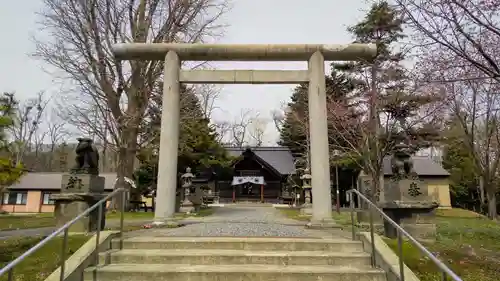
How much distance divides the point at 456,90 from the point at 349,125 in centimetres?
478

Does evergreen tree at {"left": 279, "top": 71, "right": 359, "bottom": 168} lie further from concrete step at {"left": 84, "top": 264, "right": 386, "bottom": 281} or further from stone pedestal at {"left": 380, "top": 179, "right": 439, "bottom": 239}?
concrete step at {"left": 84, "top": 264, "right": 386, "bottom": 281}

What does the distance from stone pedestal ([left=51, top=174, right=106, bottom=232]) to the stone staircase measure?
2136 millimetres

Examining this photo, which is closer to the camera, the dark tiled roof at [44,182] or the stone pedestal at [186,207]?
the stone pedestal at [186,207]

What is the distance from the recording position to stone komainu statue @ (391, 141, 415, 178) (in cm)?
694

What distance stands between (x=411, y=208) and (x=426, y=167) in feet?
105

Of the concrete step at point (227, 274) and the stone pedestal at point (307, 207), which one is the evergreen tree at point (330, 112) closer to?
the stone pedestal at point (307, 207)

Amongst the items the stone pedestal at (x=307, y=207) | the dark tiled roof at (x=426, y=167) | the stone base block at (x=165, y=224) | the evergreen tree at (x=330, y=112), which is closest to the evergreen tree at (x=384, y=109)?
the evergreen tree at (x=330, y=112)

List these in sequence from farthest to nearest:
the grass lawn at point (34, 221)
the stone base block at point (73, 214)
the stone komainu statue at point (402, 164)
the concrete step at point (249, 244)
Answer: the grass lawn at point (34, 221)
the stone komainu statue at point (402, 164)
the stone base block at point (73, 214)
the concrete step at point (249, 244)

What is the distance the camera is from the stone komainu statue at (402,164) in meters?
6.94

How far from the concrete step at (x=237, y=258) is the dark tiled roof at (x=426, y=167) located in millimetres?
29027

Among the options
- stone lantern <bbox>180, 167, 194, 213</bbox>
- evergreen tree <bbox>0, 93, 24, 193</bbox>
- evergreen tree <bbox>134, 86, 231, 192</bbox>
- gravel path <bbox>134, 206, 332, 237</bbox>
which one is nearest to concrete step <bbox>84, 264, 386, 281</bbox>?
gravel path <bbox>134, 206, 332, 237</bbox>

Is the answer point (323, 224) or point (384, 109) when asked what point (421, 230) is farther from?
point (384, 109)

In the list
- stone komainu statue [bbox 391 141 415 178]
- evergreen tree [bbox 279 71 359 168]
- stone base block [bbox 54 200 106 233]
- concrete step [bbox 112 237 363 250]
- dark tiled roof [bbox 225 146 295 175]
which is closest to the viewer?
concrete step [bbox 112 237 363 250]

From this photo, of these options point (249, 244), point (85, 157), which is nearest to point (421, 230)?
point (249, 244)
